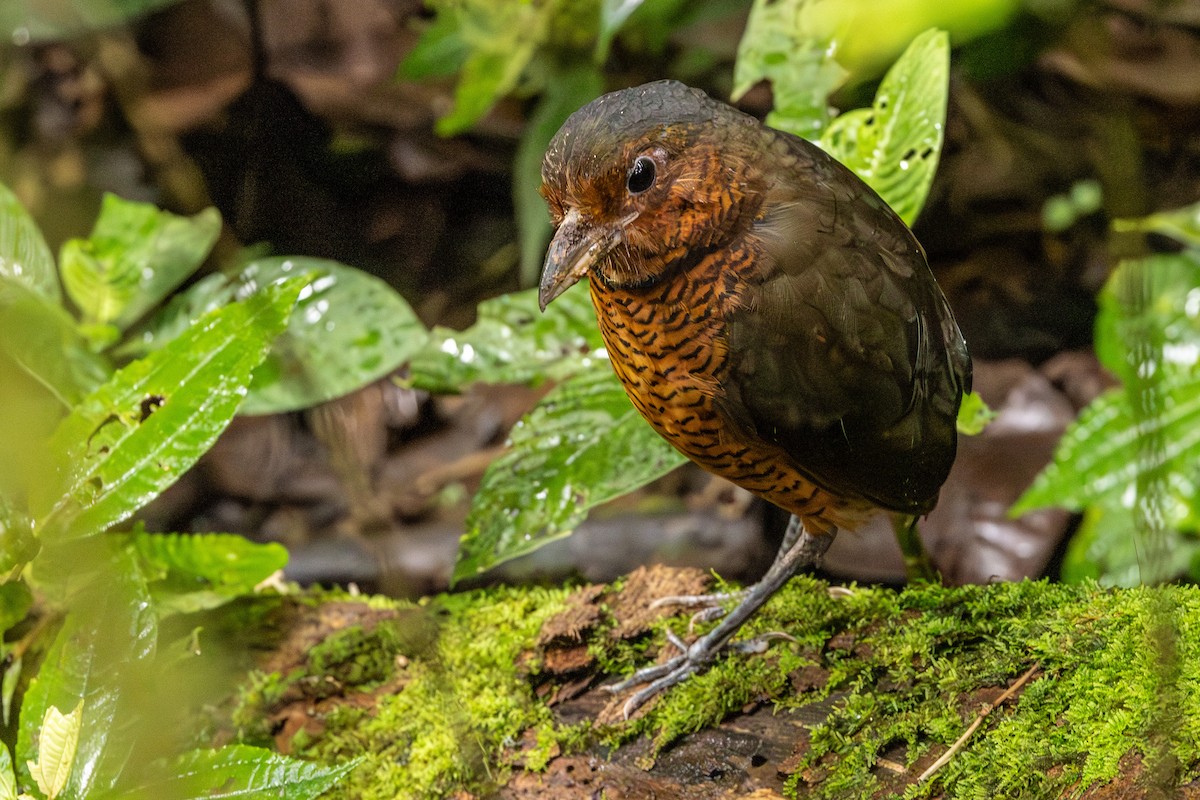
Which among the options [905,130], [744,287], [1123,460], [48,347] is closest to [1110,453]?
[1123,460]

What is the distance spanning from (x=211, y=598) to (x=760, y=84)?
9.60 ft

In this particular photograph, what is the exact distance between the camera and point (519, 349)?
2637 mm

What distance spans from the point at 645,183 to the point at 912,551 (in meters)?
1.28

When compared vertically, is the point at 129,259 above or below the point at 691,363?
below

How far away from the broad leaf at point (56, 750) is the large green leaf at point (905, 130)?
203 cm

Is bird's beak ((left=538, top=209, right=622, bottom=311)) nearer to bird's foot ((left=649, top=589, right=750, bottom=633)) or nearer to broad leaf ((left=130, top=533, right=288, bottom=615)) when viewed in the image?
bird's foot ((left=649, top=589, right=750, bottom=633))

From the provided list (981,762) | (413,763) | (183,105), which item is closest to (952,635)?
(981,762)

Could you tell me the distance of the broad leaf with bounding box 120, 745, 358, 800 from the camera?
1.88m

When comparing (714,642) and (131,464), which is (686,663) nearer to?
(714,642)

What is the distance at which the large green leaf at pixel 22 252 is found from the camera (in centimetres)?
284

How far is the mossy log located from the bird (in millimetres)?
392

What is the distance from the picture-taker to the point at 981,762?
6.06 ft

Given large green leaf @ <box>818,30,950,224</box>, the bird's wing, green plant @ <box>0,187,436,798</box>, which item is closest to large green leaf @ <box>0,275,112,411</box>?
green plant @ <box>0,187,436,798</box>

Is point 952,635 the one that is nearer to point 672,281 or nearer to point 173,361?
point 672,281
